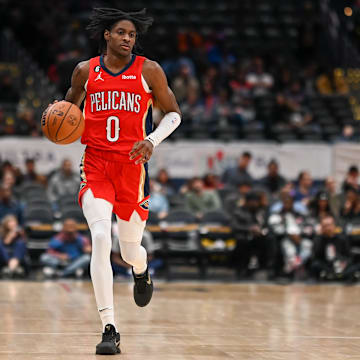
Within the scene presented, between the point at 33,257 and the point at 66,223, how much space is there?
43.9 inches

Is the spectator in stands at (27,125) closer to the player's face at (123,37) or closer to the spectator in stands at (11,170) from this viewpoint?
the spectator in stands at (11,170)

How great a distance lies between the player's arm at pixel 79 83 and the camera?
239 inches

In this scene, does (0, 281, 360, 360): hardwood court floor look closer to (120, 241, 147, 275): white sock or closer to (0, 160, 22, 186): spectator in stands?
(120, 241, 147, 275): white sock

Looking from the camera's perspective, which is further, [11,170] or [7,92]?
[7,92]

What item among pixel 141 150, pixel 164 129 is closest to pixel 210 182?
pixel 164 129

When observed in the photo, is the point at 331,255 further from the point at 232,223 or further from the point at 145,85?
the point at 145,85

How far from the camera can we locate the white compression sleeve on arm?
233 inches

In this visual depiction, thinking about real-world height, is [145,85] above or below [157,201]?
above

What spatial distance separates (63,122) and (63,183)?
8535 mm

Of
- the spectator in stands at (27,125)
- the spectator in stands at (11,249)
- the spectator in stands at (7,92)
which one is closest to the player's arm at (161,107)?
the spectator in stands at (11,249)

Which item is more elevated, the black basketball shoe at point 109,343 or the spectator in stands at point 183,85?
the spectator in stands at point 183,85

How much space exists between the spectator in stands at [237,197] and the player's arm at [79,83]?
780 centimetres

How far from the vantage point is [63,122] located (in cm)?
583

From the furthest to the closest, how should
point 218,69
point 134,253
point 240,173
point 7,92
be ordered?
point 218,69 < point 7,92 < point 240,173 < point 134,253
